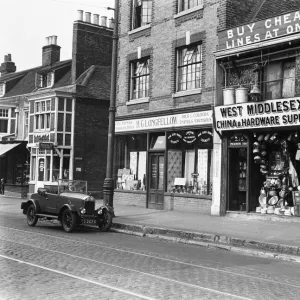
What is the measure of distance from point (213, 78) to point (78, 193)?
706 cm

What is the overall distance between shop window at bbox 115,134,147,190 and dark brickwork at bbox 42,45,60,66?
16.7 metres

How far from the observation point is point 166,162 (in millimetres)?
21078

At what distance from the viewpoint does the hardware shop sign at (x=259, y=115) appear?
52.5ft

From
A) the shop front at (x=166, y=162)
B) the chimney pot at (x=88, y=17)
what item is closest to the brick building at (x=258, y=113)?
the shop front at (x=166, y=162)

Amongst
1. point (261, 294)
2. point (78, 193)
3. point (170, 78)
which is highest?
point (170, 78)

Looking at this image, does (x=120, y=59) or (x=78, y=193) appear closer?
(x=78, y=193)

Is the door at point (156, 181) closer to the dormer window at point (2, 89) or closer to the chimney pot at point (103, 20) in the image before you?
the chimney pot at point (103, 20)

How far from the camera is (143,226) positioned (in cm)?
1564

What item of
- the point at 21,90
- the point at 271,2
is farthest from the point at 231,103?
the point at 21,90

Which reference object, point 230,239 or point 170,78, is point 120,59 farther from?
point 230,239

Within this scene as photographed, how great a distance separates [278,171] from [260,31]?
4.86 meters

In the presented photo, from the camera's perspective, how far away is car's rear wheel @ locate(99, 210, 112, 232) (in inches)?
613

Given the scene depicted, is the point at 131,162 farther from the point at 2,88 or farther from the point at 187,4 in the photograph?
the point at 2,88

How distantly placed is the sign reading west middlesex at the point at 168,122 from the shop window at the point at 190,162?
0.40 meters
